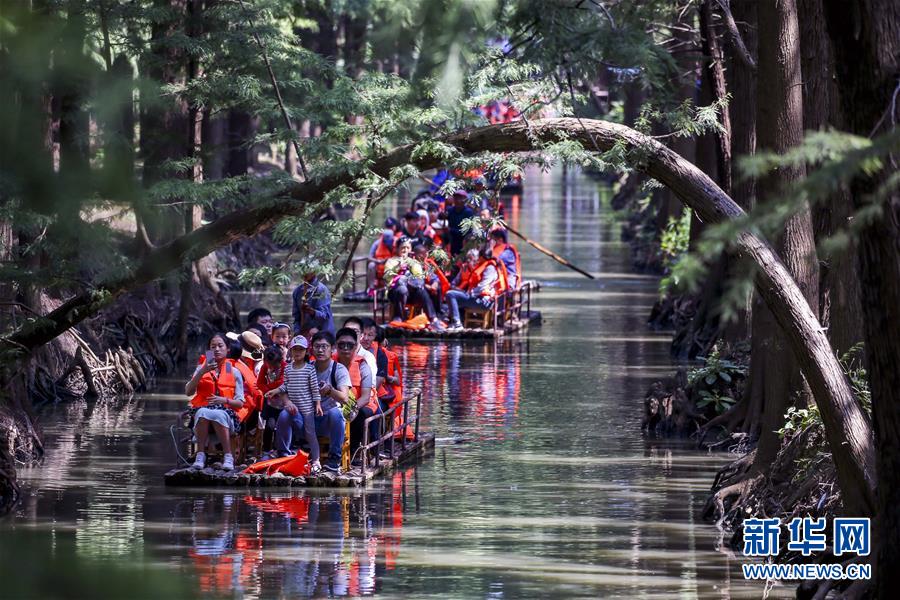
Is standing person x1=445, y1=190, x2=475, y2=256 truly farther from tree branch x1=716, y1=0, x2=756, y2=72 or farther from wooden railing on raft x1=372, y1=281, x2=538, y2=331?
tree branch x1=716, y1=0, x2=756, y2=72

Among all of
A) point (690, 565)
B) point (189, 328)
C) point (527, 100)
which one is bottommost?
point (690, 565)

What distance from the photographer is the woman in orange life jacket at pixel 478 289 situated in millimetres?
27750

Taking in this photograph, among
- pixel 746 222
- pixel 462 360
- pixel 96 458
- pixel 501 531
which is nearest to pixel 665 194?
pixel 462 360

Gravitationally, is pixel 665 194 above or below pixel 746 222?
above

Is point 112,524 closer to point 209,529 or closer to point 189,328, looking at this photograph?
point 209,529

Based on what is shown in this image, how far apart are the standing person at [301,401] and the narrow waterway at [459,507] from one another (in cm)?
57

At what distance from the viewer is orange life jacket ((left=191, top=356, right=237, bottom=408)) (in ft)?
51.8

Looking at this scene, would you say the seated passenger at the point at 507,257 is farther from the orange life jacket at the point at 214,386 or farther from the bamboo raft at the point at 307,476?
the orange life jacket at the point at 214,386

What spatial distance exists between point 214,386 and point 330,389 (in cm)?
135

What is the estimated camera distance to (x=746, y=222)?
472 centimetres

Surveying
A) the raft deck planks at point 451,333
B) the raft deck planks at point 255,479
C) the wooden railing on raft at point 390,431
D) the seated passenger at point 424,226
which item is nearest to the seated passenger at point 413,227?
the seated passenger at point 424,226

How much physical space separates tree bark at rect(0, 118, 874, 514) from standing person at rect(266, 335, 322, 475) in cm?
295

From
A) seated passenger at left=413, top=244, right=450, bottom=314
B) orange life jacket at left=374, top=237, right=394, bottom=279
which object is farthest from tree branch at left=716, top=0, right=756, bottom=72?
orange life jacket at left=374, top=237, right=394, bottom=279

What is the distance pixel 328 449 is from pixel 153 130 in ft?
42.4
